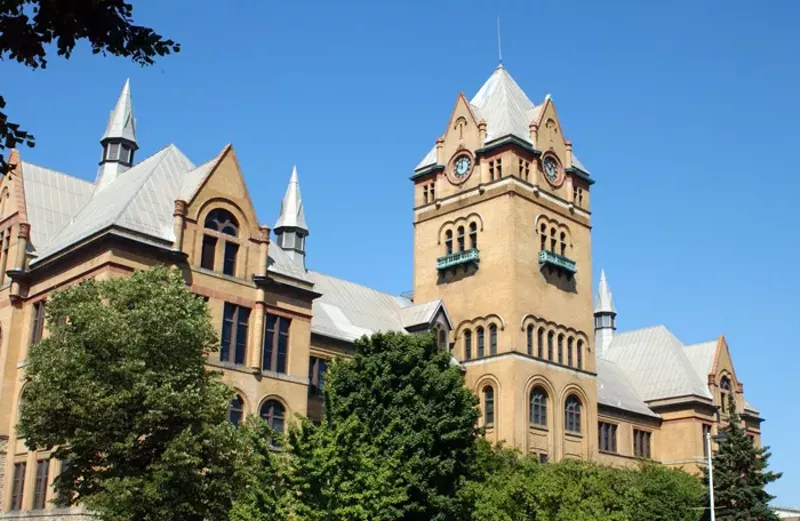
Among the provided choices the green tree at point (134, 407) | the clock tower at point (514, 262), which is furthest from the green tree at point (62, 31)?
the clock tower at point (514, 262)

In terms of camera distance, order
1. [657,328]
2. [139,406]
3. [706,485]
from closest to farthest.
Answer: [139,406] → [706,485] → [657,328]

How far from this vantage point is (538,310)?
231ft

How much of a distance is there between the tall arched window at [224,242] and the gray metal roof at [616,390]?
1518 inches

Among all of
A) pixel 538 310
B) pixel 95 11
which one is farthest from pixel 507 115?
pixel 95 11

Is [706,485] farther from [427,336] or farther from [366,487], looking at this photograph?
[366,487]

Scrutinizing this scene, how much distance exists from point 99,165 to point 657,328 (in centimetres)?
5833

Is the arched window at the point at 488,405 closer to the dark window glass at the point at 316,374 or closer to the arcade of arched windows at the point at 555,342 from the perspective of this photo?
the arcade of arched windows at the point at 555,342

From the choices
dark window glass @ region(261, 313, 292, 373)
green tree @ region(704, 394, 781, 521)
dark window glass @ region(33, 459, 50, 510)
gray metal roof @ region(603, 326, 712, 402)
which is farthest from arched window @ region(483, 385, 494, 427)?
dark window glass @ region(33, 459, 50, 510)

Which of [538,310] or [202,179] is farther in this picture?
[538,310]

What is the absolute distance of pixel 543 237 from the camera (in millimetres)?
73000

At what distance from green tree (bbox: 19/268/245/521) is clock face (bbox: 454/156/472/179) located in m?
40.9

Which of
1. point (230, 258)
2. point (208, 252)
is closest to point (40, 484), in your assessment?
point (208, 252)

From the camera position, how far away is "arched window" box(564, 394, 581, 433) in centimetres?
7125

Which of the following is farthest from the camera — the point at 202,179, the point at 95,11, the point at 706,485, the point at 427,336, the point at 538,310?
the point at 538,310
